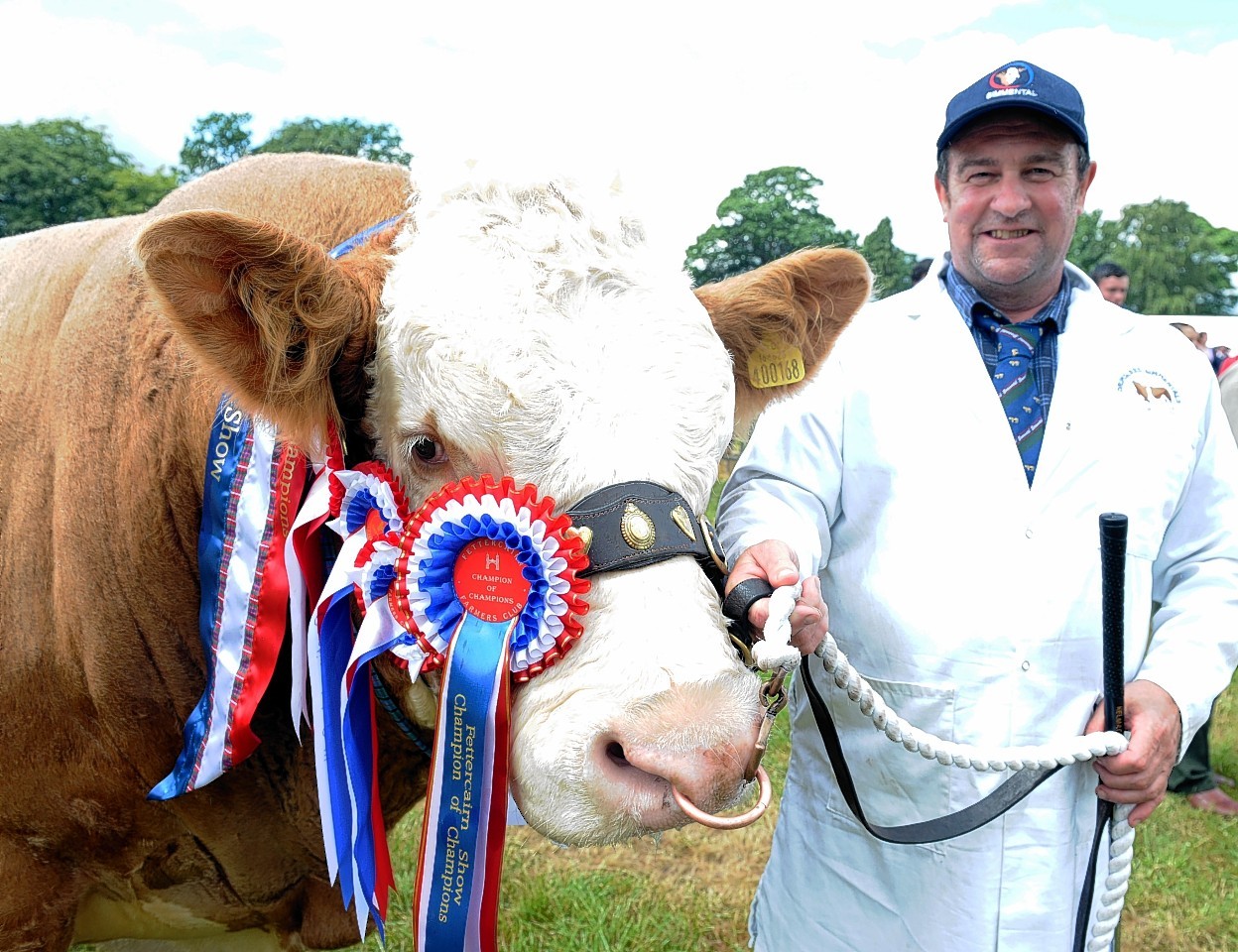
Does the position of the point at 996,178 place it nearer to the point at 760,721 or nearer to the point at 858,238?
the point at 760,721

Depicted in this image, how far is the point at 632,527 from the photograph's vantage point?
1.55m

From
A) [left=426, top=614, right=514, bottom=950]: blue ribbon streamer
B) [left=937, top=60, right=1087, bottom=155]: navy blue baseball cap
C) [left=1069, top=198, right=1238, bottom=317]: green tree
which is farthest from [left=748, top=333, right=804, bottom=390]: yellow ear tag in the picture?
[left=1069, top=198, right=1238, bottom=317]: green tree

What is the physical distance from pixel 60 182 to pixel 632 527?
46850 millimetres

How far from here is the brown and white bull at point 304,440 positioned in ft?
5.05

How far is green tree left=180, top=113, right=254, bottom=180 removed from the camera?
4753cm

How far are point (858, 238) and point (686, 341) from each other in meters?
50.4

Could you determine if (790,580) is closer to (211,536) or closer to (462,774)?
(462,774)

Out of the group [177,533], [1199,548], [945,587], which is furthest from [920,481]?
[177,533]

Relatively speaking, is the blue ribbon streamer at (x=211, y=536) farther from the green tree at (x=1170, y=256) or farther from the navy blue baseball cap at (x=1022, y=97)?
the green tree at (x=1170, y=256)

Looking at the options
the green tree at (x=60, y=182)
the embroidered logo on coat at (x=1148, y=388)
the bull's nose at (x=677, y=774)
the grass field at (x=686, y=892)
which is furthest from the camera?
the green tree at (x=60, y=182)

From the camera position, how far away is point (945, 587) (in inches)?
90.7

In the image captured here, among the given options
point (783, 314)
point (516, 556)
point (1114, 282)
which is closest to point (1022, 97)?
point (783, 314)

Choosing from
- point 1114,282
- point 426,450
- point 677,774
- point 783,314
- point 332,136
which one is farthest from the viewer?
point 332,136

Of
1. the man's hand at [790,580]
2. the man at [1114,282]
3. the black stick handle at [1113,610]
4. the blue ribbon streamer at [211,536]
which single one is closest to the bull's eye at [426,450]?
the blue ribbon streamer at [211,536]
